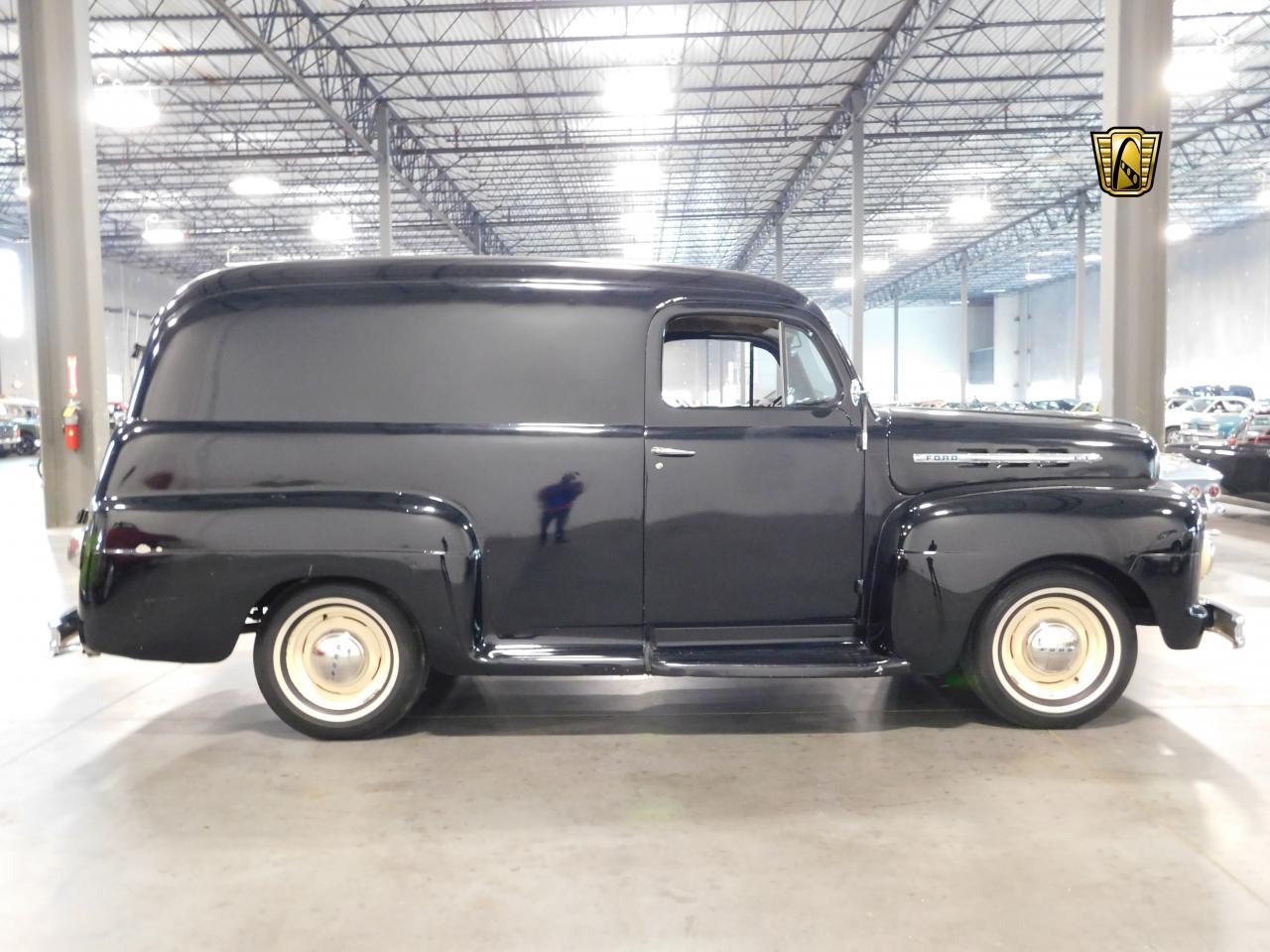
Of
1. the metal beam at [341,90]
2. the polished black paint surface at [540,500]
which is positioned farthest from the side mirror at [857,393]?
the metal beam at [341,90]

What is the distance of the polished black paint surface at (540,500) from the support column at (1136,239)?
665 cm

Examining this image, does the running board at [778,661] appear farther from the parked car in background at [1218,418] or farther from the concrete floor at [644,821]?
the parked car in background at [1218,418]

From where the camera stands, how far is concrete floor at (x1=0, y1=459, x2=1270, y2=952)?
9.39 ft

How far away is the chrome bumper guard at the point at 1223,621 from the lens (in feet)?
14.3

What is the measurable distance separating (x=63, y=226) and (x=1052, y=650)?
1118cm

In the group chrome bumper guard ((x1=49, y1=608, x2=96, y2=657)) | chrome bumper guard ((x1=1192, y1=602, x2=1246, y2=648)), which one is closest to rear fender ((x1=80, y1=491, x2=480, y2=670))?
chrome bumper guard ((x1=49, y1=608, x2=96, y2=657))

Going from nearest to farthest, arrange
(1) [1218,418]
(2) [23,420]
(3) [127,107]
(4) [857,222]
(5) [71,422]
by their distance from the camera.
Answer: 1. (5) [71,422]
2. (3) [127,107]
3. (4) [857,222]
4. (1) [1218,418]
5. (2) [23,420]

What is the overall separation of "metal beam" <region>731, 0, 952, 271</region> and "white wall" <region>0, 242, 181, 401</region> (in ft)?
71.1

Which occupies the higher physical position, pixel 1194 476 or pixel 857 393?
pixel 857 393

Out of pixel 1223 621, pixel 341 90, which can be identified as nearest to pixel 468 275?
pixel 1223 621

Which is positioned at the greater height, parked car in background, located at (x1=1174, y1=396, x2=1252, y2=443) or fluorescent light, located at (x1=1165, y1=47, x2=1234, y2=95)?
fluorescent light, located at (x1=1165, y1=47, x2=1234, y2=95)

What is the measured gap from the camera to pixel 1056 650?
4.45 metres

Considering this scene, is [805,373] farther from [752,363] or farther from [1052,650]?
[1052,650]

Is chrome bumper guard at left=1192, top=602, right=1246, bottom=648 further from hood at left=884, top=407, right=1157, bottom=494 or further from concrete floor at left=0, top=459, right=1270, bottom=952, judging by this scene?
hood at left=884, top=407, right=1157, bottom=494
